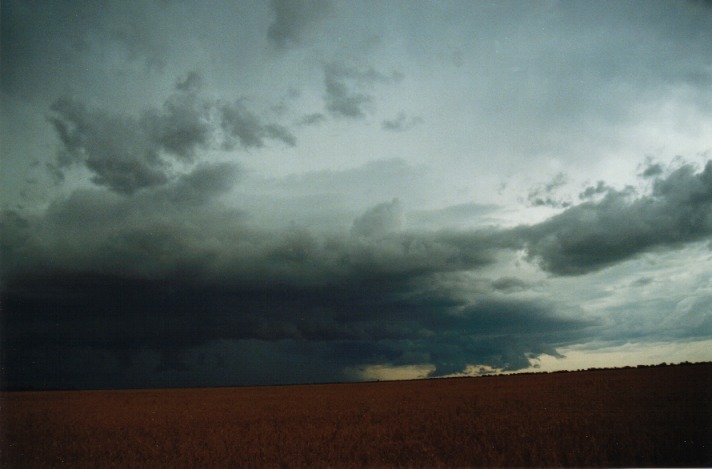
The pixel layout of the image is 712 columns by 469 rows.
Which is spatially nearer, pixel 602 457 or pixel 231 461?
pixel 602 457

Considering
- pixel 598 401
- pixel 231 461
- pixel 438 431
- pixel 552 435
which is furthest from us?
pixel 598 401

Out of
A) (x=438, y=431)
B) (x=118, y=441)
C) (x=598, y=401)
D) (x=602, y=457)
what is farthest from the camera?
(x=598, y=401)

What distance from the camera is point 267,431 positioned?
16.9 metres

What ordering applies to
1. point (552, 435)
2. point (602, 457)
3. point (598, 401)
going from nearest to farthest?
point (602, 457) < point (552, 435) < point (598, 401)

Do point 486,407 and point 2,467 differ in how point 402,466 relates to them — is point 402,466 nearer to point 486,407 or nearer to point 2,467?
point 2,467

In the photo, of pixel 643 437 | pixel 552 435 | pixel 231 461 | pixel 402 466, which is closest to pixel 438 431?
pixel 552 435

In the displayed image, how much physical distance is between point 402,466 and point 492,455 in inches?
84.1

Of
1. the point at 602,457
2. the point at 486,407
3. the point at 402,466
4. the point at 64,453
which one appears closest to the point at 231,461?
the point at 402,466

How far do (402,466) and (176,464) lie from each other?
5.83 meters

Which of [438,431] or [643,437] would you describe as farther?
[438,431]

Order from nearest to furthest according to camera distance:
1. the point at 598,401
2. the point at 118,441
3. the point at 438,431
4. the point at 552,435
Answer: the point at 552,435, the point at 438,431, the point at 118,441, the point at 598,401

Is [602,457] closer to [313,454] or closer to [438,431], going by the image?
[438,431]

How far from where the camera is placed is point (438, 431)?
587 inches

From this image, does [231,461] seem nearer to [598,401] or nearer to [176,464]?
[176,464]
